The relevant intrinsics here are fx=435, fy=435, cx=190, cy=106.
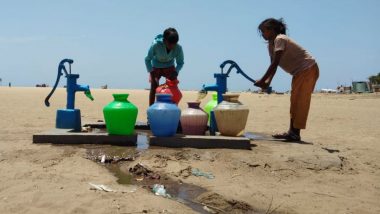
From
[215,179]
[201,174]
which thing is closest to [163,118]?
[201,174]

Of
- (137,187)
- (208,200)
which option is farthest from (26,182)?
(208,200)

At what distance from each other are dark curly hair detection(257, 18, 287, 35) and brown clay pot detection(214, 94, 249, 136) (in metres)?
1.08

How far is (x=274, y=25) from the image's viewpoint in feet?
18.2

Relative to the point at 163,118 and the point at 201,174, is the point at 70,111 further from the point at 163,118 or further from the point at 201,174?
the point at 201,174

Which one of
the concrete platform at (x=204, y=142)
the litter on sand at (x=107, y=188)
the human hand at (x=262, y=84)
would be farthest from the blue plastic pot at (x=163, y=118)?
the litter on sand at (x=107, y=188)

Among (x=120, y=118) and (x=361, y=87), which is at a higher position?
(x=361, y=87)

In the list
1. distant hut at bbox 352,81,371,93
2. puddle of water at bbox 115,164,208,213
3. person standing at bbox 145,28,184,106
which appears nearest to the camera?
puddle of water at bbox 115,164,208,213

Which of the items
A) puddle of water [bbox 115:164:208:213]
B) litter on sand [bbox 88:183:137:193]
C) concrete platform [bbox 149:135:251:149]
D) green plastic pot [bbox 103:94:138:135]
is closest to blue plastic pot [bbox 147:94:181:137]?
concrete platform [bbox 149:135:251:149]

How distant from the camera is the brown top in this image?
5.33m

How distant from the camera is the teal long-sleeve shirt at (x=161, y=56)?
20.0 ft

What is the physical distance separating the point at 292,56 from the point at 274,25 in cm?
47

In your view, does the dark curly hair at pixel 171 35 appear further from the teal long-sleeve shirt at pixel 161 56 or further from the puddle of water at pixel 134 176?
the puddle of water at pixel 134 176

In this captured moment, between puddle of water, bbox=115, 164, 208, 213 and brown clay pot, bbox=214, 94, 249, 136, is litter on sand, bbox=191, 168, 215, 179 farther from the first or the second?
brown clay pot, bbox=214, 94, 249, 136

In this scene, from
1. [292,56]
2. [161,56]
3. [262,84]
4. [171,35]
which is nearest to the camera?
[262,84]
